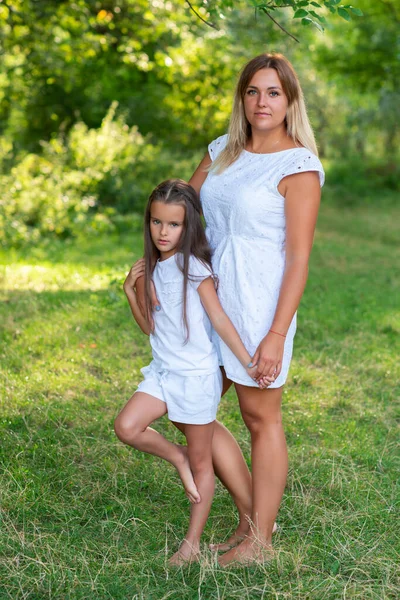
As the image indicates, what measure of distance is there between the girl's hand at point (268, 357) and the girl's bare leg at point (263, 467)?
145mm

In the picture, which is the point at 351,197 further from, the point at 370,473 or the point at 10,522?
→ the point at 10,522

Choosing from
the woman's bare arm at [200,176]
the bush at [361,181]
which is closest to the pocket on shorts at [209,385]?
the woman's bare arm at [200,176]

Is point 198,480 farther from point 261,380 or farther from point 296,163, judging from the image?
point 296,163

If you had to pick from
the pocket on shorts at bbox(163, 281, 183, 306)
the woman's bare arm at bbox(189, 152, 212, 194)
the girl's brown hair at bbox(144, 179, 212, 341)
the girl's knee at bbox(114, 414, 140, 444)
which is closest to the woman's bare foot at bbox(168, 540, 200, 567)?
the girl's knee at bbox(114, 414, 140, 444)

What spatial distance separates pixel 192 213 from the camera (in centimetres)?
291

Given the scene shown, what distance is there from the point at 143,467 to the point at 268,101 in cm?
195

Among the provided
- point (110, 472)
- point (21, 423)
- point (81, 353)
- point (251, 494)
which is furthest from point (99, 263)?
point (251, 494)

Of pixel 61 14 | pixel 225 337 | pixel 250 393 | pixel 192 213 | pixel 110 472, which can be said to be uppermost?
pixel 61 14

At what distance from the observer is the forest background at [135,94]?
9773 millimetres

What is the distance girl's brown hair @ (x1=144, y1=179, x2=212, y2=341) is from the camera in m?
2.87

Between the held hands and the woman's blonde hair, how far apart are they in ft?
2.26

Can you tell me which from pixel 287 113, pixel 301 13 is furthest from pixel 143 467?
pixel 301 13

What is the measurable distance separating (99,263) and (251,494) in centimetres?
549

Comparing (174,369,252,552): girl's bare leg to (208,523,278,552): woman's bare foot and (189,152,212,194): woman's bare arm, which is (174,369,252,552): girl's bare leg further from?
(189,152,212,194): woman's bare arm
